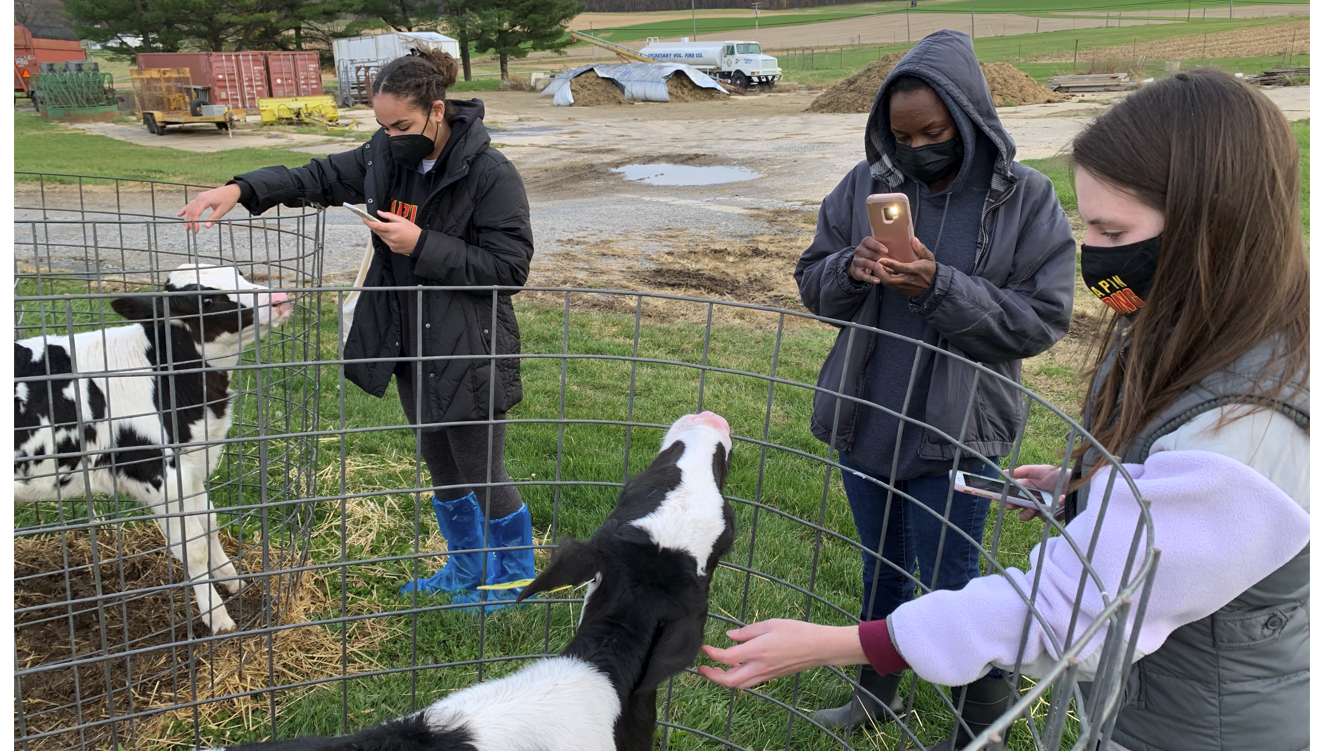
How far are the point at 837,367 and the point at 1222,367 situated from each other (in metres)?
1.50

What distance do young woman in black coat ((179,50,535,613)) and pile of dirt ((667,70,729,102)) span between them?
32147 millimetres

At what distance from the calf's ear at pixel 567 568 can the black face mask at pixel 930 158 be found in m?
1.55

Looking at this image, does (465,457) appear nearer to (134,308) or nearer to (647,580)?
(134,308)

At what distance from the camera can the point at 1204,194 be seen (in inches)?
62.8

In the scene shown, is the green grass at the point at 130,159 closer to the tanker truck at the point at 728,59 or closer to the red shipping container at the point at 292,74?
the red shipping container at the point at 292,74

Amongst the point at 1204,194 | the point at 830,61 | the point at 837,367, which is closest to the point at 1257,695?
the point at 1204,194

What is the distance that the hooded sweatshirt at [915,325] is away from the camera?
2848 mm

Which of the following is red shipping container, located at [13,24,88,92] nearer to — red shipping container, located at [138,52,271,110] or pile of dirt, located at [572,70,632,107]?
red shipping container, located at [138,52,271,110]

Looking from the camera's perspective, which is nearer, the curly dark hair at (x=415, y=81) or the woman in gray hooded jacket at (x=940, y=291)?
the woman in gray hooded jacket at (x=940, y=291)

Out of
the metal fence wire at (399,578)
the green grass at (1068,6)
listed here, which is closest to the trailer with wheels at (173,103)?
the metal fence wire at (399,578)

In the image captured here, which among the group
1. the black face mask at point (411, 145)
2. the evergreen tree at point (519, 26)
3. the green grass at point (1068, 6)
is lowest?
the black face mask at point (411, 145)

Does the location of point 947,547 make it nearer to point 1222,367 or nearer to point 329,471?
point 1222,367

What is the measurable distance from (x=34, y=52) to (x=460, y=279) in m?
48.1

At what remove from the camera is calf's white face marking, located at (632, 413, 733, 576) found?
7.39 ft
